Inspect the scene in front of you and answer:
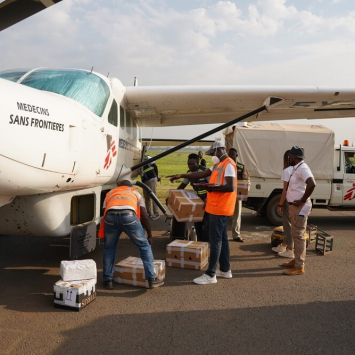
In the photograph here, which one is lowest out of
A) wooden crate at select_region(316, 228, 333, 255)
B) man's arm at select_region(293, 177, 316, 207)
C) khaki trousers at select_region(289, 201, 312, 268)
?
wooden crate at select_region(316, 228, 333, 255)

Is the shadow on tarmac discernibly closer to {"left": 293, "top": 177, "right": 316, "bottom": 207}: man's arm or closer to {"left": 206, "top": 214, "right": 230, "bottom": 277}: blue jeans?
{"left": 206, "top": 214, "right": 230, "bottom": 277}: blue jeans

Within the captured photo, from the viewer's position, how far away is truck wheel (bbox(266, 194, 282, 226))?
8.98 metres

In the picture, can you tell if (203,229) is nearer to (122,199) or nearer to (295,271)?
(295,271)

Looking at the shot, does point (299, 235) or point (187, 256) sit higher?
point (299, 235)

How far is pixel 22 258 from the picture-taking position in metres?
5.70

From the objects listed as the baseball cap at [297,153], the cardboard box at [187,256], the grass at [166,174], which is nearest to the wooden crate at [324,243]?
the baseball cap at [297,153]

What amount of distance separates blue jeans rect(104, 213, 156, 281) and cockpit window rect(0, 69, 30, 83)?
236cm

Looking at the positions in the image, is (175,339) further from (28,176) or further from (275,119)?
(275,119)

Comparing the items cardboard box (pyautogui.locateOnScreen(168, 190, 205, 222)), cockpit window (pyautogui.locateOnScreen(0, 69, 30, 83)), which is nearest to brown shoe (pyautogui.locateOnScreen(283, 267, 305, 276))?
cardboard box (pyautogui.locateOnScreen(168, 190, 205, 222))

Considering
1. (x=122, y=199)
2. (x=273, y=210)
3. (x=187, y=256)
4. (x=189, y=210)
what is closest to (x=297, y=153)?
(x=189, y=210)

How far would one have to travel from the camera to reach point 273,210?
8984 millimetres

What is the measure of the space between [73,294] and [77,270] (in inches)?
14.4

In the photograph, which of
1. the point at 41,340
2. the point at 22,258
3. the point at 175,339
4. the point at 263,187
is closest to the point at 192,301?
the point at 175,339

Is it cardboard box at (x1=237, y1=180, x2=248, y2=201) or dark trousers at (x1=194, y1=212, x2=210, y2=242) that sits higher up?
cardboard box at (x1=237, y1=180, x2=248, y2=201)
